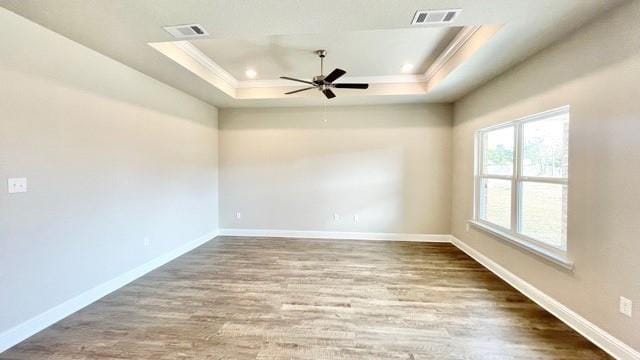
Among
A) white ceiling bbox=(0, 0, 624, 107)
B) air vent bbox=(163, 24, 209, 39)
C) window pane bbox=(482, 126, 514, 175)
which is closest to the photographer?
white ceiling bbox=(0, 0, 624, 107)

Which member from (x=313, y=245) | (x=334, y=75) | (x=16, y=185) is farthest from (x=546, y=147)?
(x=16, y=185)

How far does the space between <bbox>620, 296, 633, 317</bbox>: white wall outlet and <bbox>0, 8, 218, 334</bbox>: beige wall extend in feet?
15.1

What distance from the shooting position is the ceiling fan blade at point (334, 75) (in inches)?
129

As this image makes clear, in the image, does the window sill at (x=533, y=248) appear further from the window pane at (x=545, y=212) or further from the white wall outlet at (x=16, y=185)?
the white wall outlet at (x=16, y=185)

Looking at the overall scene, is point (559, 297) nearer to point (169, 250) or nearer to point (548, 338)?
point (548, 338)

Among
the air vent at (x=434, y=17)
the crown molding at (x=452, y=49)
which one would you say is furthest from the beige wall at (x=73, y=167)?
the crown molding at (x=452, y=49)

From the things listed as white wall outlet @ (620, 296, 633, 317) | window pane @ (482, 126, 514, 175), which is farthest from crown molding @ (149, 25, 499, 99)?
white wall outlet @ (620, 296, 633, 317)

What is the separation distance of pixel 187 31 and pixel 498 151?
161 inches

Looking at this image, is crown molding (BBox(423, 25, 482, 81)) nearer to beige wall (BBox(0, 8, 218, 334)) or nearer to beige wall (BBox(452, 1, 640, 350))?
beige wall (BBox(452, 1, 640, 350))

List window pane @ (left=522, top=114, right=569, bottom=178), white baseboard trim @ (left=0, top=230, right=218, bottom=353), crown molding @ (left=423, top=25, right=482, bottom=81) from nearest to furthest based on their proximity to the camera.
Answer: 1. white baseboard trim @ (left=0, top=230, right=218, bottom=353)
2. window pane @ (left=522, top=114, right=569, bottom=178)
3. crown molding @ (left=423, top=25, right=482, bottom=81)

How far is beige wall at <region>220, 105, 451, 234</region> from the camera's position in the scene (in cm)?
551

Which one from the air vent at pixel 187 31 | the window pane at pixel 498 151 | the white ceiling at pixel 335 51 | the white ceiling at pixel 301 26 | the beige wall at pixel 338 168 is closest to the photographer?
the white ceiling at pixel 301 26

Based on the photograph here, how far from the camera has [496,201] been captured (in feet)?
13.4

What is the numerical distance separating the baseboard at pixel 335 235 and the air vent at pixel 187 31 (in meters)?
3.98
